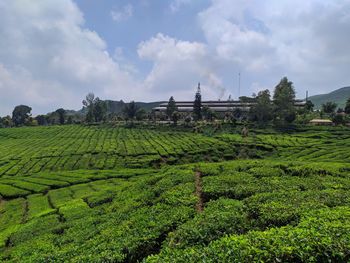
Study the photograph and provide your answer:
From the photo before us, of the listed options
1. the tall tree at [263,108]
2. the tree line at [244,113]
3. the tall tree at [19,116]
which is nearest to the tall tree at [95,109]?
the tree line at [244,113]

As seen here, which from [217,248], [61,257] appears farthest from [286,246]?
[61,257]

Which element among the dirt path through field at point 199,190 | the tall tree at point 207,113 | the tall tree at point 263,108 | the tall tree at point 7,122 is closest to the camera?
the dirt path through field at point 199,190

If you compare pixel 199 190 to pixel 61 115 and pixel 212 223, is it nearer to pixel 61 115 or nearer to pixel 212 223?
pixel 212 223

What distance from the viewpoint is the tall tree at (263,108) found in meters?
116

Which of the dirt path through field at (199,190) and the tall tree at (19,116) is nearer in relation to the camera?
the dirt path through field at (199,190)

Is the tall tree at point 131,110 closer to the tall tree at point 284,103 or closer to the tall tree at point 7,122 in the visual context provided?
the tall tree at point 284,103

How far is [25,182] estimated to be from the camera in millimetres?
57156

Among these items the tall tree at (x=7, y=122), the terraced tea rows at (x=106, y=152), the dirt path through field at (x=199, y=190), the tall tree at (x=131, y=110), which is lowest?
the terraced tea rows at (x=106, y=152)

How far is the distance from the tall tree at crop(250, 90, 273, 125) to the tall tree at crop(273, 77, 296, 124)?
82.8 inches

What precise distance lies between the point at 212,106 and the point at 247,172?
159 metres

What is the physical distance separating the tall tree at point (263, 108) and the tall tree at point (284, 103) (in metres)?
2.10

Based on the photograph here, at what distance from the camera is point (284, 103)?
4419 inches

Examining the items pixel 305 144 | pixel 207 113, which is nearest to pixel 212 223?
pixel 305 144

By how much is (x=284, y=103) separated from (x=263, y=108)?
7.44 meters
